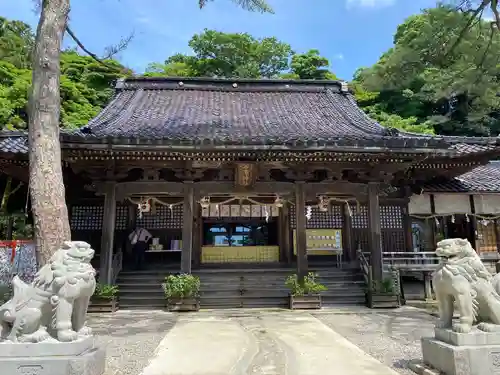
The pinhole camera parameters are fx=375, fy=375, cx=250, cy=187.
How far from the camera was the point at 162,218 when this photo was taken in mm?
13133

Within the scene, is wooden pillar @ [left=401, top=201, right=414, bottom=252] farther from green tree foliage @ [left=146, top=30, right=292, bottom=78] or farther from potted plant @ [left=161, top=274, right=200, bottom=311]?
green tree foliage @ [left=146, top=30, right=292, bottom=78]

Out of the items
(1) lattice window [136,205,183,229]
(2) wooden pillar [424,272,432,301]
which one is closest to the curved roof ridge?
(1) lattice window [136,205,183,229]

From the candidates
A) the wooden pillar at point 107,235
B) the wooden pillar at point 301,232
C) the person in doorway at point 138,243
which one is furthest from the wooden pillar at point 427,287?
the wooden pillar at point 107,235

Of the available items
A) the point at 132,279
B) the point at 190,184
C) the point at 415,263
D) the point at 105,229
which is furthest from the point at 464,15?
the point at 132,279

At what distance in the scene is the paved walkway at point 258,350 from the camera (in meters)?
4.48

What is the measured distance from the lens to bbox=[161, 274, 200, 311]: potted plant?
9344 millimetres

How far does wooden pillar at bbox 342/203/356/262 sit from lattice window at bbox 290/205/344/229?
0.17 metres

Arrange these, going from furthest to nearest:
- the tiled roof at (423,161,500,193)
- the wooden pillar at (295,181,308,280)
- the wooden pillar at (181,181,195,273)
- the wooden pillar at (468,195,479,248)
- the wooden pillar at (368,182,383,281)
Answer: the wooden pillar at (468,195,479,248)
the tiled roof at (423,161,500,193)
the wooden pillar at (368,182,383,281)
the wooden pillar at (295,181,308,280)
the wooden pillar at (181,181,195,273)

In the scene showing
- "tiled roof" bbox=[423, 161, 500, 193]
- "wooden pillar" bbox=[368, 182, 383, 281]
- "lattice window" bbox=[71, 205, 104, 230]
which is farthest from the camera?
"tiled roof" bbox=[423, 161, 500, 193]

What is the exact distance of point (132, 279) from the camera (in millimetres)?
11078

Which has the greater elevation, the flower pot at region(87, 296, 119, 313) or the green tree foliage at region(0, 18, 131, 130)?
the green tree foliage at region(0, 18, 131, 130)

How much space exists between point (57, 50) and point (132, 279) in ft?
22.8

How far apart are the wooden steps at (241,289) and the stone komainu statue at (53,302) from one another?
6182mm

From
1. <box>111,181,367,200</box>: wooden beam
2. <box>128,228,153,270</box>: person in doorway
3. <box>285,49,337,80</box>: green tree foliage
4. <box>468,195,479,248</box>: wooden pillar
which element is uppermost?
<box>285,49,337,80</box>: green tree foliage
